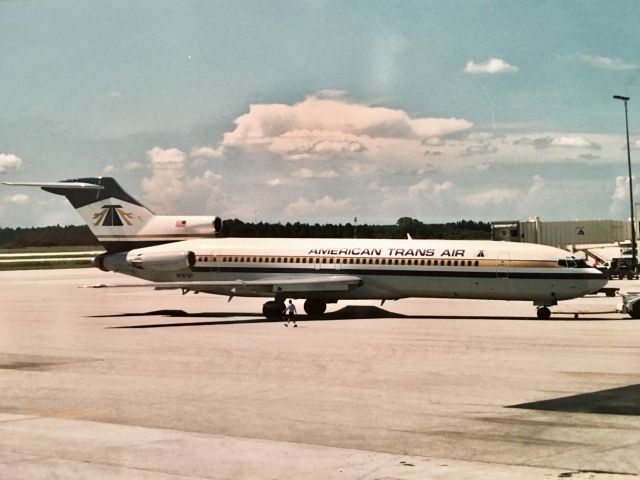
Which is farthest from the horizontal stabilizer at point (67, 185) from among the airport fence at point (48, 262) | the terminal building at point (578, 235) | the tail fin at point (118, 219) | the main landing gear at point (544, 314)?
the airport fence at point (48, 262)

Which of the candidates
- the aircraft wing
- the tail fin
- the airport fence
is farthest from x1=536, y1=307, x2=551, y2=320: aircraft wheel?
the airport fence

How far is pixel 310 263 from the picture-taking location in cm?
4022

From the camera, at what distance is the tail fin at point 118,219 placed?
148 ft

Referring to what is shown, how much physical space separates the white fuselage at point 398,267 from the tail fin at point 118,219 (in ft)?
5.15

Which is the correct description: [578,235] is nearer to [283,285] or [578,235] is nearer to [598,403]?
[283,285]

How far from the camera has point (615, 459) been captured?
42.5ft

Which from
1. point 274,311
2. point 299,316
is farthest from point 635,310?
point 274,311

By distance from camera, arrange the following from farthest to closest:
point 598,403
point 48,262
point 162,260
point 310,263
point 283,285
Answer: point 48,262
point 162,260
point 310,263
point 283,285
point 598,403

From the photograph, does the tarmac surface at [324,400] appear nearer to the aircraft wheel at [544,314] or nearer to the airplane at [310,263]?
the aircraft wheel at [544,314]

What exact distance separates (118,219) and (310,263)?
11.6 m

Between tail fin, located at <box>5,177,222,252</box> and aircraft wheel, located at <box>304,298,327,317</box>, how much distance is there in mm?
8128

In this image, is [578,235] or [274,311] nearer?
[274,311]

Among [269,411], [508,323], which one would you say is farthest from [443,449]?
[508,323]

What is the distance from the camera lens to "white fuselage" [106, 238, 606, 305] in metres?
36.5
